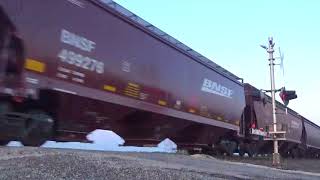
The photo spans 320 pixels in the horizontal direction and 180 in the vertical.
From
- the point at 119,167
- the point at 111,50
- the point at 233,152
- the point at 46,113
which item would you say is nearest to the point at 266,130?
the point at 233,152

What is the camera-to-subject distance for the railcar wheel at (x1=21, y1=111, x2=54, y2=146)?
10.2m

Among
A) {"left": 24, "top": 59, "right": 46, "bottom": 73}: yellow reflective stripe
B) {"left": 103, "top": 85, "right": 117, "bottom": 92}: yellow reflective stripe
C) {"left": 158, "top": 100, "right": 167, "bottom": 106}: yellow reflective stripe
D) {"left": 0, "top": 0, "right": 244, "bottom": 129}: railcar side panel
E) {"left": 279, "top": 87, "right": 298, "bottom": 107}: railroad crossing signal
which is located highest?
{"left": 279, "top": 87, "right": 298, "bottom": 107}: railroad crossing signal

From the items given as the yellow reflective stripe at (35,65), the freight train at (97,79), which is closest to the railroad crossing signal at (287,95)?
the freight train at (97,79)

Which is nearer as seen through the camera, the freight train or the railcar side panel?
the freight train

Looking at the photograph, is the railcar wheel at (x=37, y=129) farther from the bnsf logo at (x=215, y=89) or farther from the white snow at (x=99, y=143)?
the bnsf logo at (x=215, y=89)

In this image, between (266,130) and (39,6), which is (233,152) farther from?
(39,6)

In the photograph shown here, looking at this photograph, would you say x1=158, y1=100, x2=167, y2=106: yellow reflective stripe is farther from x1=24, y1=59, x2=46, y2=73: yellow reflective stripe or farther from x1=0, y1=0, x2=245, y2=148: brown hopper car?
x1=24, y1=59, x2=46, y2=73: yellow reflective stripe

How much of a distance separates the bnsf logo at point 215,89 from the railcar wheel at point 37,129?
29.1 feet

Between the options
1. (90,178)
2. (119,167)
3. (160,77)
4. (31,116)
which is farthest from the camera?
(160,77)

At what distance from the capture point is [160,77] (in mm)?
15109

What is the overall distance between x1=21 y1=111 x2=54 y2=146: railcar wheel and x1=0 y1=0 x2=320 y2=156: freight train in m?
0.02

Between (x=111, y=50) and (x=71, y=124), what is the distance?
221 centimetres

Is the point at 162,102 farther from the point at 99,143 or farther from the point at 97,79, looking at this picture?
the point at 97,79

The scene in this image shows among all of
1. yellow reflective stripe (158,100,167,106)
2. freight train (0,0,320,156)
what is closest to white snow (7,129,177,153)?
freight train (0,0,320,156)
